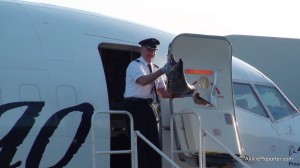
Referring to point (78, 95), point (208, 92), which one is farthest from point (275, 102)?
point (78, 95)

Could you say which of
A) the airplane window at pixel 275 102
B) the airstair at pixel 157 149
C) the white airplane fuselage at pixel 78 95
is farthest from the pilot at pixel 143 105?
the airplane window at pixel 275 102

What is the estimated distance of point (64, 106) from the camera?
8.67 meters

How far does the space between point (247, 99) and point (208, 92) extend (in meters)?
1.30

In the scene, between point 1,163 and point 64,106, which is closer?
point 1,163

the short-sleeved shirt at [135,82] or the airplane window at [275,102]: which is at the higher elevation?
the short-sleeved shirt at [135,82]

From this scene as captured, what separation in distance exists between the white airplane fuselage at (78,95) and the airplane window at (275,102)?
1.19 feet

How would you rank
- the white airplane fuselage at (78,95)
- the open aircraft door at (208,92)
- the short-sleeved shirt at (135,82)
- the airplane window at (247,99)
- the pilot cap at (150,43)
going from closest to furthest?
1. the white airplane fuselage at (78,95)
2. the short-sleeved shirt at (135,82)
3. the pilot cap at (150,43)
4. the open aircraft door at (208,92)
5. the airplane window at (247,99)

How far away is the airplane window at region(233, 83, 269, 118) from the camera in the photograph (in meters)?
10.6

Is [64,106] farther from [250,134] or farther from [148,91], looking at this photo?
[250,134]

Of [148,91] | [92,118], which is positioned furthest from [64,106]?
[148,91]

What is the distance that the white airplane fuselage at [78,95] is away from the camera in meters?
8.31

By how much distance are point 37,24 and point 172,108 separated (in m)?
2.13

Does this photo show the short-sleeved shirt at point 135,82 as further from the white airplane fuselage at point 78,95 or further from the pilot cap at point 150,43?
the white airplane fuselage at point 78,95

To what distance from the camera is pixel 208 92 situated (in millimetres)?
9719
